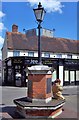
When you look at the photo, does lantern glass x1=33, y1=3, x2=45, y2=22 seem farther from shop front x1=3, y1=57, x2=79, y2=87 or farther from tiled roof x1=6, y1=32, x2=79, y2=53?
tiled roof x1=6, y1=32, x2=79, y2=53

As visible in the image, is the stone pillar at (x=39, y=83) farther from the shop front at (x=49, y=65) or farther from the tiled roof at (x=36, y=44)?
the tiled roof at (x=36, y=44)

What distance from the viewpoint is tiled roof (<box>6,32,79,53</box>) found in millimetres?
37812

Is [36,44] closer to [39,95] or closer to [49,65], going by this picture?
[49,65]

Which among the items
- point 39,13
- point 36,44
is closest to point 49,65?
point 36,44

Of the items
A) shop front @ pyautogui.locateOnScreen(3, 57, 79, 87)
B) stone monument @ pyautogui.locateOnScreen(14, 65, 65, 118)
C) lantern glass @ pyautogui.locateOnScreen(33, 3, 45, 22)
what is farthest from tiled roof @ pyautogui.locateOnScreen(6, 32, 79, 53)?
stone monument @ pyautogui.locateOnScreen(14, 65, 65, 118)

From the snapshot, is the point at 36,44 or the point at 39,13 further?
the point at 36,44

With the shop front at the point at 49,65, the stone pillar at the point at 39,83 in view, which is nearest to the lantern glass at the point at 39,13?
the stone pillar at the point at 39,83

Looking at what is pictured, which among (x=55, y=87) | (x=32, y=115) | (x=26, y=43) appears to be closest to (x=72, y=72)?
(x=26, y=43)

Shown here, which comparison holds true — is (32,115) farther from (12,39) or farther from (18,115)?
(12,39)

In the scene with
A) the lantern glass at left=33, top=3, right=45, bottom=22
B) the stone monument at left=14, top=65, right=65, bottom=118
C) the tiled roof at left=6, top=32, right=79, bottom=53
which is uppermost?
the tiled roof at left=6, top=32, right=79, bottom=53

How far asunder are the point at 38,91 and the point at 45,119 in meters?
1.20

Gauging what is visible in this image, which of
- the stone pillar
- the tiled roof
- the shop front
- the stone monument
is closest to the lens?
the stone monument

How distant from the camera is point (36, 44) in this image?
1565 inches

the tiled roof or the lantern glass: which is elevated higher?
the tiled roof
